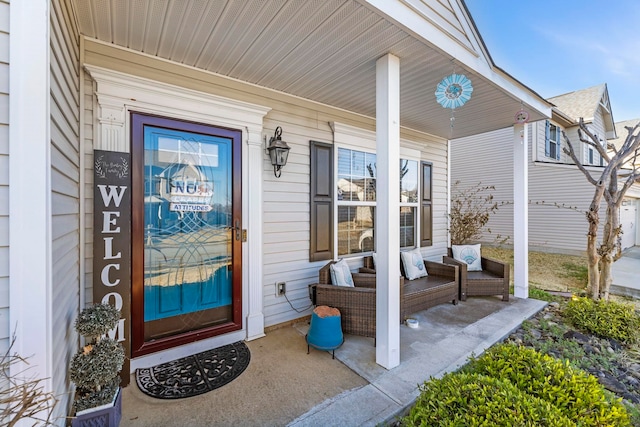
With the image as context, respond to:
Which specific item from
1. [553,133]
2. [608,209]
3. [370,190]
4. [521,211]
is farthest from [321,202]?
[553,133]

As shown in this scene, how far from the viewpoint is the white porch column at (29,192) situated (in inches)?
42.1

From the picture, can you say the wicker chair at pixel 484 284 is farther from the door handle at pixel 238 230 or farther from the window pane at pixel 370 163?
the door handle at pixel 238 230

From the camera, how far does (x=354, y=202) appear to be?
3900 mm

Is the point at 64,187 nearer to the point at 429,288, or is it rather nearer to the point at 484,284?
the point at 429,288

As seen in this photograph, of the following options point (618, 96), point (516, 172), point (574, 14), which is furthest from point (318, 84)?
point (618, 96)

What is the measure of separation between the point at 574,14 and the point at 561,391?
24.5 ft

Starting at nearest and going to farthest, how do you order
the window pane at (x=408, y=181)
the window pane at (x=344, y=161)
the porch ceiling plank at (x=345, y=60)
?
the porch ceiling plank at (x=345, y=60)
the window pane at (x=344, y=161)
the window pane at (x=408, y=181)

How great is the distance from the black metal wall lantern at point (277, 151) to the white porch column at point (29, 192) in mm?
1928

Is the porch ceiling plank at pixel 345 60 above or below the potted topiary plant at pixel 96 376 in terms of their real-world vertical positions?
above

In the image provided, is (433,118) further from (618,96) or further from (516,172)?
(618,96)

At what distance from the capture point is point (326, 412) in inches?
72.7

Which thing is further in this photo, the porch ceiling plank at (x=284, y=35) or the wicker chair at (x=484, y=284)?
the wicker chair at (x=484, y=284)

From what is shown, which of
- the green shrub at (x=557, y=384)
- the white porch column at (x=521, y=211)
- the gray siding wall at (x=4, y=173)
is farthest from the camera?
the white porch column at (x=521, y=211)

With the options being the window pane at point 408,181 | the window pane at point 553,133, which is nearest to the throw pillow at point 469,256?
the window pane at point 408,181
